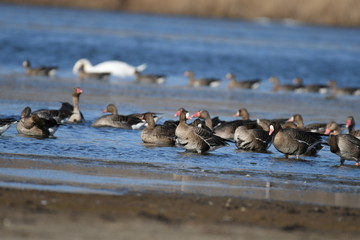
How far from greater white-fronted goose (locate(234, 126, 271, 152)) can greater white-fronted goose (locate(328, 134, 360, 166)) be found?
1408 millimetres

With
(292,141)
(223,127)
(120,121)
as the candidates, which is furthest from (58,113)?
(292,141)

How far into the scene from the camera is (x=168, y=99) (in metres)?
21.7

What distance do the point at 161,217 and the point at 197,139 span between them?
523 cm

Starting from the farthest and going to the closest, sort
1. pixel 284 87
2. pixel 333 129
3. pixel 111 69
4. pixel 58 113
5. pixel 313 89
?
pixel 111 69 → pixel 313 89 → pixel 284 87 → pixel 58 113 → pixel 333 129

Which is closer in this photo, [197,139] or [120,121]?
[197,139]

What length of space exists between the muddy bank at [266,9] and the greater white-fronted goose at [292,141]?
50.3 meters

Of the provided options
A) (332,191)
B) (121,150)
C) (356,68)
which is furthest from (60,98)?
(356,68)

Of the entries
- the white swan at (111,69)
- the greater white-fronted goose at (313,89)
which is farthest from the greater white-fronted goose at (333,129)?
the white swan at (111,69)

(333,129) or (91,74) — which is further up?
(91,74)

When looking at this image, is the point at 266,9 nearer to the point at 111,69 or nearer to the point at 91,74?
the point at 111,69

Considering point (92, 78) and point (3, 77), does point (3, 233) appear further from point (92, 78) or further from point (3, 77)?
point (92, 78)

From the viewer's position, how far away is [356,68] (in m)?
36.2

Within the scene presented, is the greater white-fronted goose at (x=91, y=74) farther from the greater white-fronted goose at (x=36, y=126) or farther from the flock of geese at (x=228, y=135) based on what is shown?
the greater white-fronted goose at (x=36, y=126)

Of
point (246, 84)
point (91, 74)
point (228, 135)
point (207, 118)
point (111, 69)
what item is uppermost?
point (111, 69)
